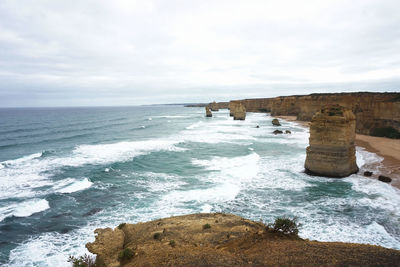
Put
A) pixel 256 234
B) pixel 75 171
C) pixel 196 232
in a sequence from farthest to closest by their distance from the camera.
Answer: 1. pixel 75 171
2. pixel 196 232
3. pixel 256 234

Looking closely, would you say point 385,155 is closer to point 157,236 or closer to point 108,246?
point 157,236

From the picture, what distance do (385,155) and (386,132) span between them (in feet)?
44.5

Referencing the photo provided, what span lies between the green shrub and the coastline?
119cm

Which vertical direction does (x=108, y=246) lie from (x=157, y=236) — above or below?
below

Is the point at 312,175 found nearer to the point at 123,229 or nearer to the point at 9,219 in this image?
the point at 123,229

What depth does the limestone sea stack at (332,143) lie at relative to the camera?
17453mm

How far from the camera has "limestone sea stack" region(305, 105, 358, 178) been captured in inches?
687

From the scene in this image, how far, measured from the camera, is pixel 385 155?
23.7 m

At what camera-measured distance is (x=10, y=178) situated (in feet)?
63.7

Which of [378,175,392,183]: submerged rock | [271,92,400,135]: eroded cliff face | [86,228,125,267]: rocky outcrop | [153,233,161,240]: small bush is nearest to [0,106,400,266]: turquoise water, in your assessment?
[378,175,392,183]: submerged rock

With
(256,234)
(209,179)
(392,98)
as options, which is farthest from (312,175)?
(392,98)

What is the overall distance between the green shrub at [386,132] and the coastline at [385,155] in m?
1.19

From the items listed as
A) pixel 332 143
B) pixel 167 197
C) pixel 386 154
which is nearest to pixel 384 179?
pixel 332 143

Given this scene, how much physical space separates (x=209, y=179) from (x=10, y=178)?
16.1 meters
